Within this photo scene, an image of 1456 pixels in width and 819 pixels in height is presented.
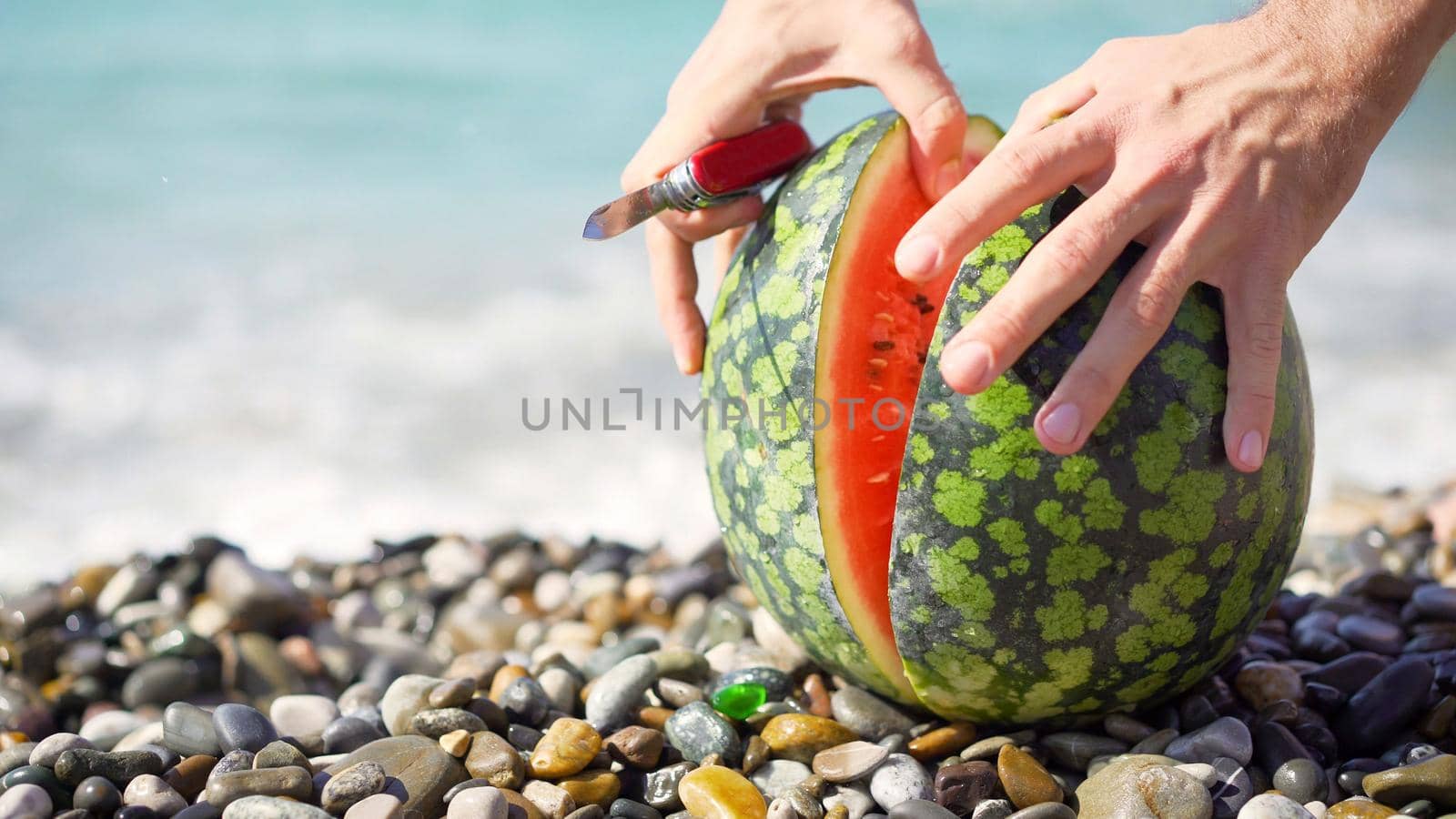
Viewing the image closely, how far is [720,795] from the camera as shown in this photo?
2.24 metres

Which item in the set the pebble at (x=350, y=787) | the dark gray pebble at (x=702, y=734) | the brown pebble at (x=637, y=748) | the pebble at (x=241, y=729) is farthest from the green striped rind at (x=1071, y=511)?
the pebble at (x=241, y=729)

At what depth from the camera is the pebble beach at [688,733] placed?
2.21 metres

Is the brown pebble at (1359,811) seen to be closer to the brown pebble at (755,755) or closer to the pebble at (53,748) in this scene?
the brown pebble at (755,755)

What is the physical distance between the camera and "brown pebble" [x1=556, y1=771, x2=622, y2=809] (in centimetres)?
234

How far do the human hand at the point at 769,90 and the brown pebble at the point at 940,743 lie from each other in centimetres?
104

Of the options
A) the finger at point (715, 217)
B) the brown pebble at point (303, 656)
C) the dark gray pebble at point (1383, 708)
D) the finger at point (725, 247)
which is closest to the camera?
the dark gray pebble at point (1383, 708)

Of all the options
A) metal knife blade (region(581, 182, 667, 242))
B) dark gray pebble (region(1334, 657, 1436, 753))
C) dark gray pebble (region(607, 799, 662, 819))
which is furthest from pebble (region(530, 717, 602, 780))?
dark gray pebble (region(1334, 657, 1436, 753))

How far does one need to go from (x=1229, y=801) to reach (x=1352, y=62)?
1423 millimetres

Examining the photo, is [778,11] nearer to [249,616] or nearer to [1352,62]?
[1352,62]

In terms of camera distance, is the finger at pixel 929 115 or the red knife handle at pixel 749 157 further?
the red knife handle at pixel 749 157

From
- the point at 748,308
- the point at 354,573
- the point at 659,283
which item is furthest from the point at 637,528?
the point at 748,308

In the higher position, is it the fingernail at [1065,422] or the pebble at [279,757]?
the fingernail at [1065,422]

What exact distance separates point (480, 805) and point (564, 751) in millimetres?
279

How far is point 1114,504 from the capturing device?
2188 millimetres
